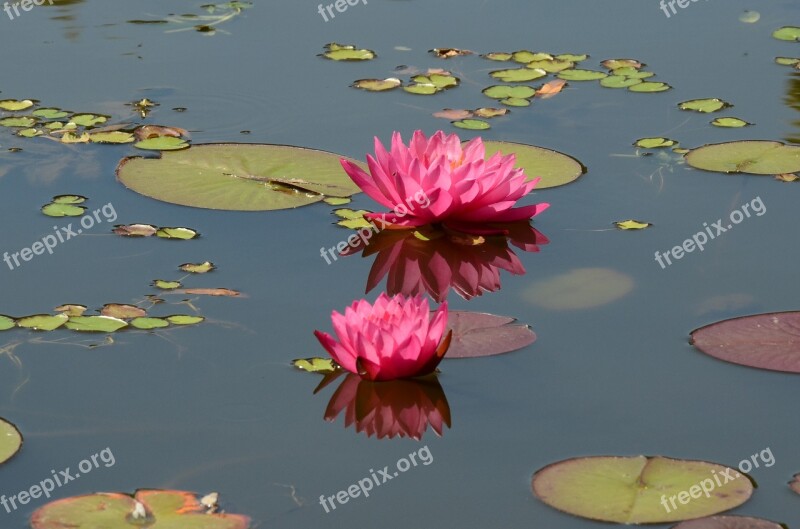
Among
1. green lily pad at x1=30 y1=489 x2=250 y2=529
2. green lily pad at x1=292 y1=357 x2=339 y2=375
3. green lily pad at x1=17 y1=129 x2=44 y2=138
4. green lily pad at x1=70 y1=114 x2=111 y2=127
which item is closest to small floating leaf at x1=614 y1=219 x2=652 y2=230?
green lily pad at x1=292 y1=357 x2=339 y2=375

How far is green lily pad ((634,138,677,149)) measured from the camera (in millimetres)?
4402

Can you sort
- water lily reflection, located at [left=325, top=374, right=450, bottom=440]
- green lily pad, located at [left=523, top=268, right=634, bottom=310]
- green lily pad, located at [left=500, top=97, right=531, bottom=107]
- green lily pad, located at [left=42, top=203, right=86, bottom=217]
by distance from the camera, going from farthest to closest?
1. green lily pad, located at [left=500, top=97, right=531, bottom=107]
2. green lily pad, located at [left=42, top=203, right=86, bottom=217]
3. green lily pad, located at [left=523, top=268, right=634, bottom=310]
4. water lily reflection, located at [left=325, top=374, right=450, bottom=440]

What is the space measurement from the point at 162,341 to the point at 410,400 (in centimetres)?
70

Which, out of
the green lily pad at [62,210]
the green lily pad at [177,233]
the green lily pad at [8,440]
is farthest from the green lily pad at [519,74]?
the green lily pad at [8,440]

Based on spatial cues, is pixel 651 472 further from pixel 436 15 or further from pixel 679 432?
pixel 436 15

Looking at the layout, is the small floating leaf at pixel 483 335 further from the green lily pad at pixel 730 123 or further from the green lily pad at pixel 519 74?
Answer: the green lily pad at pixel 519 74

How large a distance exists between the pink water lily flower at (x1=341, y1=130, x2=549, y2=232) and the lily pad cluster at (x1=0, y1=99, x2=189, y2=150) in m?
1.03

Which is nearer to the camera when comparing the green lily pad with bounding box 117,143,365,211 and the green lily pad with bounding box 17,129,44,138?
the green lily pad with bounding box 117,143,365,211

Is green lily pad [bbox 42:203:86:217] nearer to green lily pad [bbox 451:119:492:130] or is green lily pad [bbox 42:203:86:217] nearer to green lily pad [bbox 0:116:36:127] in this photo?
green lily pad [bbox 0:116:36:127]

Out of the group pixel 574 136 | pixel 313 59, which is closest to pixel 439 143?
pixel 574 136

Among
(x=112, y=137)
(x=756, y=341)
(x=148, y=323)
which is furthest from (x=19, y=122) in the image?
(x=756, y=341)

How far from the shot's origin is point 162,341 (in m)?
3.11

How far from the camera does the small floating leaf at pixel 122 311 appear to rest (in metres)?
3.21

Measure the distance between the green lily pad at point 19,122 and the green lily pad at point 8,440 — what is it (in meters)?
2.14
